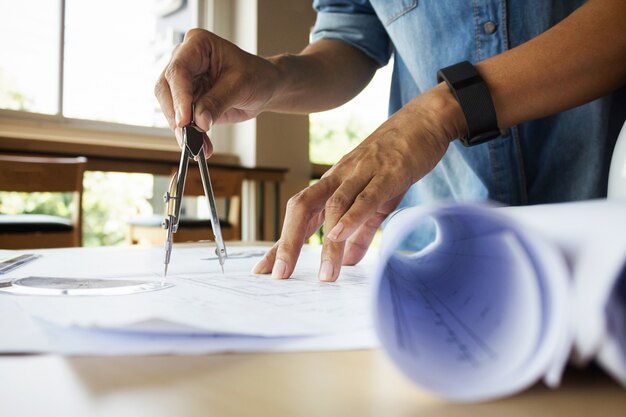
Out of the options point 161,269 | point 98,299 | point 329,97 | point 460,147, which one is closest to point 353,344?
point 98,299

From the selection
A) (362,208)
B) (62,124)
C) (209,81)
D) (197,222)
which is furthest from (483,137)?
(62,124)

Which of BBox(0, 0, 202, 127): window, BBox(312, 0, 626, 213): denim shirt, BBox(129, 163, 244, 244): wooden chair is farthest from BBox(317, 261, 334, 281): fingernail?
BBox(0, 0, 202, 127): window

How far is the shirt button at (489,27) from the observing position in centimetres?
73

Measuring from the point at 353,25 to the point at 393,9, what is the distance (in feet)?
0.40

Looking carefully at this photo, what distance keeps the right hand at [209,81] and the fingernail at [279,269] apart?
0.17m

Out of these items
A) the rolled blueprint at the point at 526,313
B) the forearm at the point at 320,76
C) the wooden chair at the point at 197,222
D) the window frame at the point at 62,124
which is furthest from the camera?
the window frame at the point at 62,124

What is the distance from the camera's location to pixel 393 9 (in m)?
0.85

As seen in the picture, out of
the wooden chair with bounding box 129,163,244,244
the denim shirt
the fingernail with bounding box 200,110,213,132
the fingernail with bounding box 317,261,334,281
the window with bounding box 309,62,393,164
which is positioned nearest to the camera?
the fingernail with bounding box 317,261,334,281

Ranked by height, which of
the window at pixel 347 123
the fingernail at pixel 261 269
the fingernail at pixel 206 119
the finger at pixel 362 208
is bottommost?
the fingernail at pixel 261 269

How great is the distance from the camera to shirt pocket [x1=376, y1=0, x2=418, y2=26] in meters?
0.82

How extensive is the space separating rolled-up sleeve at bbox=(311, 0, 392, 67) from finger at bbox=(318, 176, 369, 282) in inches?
21.3

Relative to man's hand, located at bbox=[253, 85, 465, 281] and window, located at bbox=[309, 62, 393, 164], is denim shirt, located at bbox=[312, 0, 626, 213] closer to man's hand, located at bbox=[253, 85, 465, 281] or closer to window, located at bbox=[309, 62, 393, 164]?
man's hand, located at bbox=[253, 85, 465, 281]

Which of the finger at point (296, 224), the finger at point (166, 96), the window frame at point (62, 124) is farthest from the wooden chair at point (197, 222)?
the finger at point (296, 224)

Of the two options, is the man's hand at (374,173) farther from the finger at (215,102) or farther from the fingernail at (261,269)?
the finger at (215,102)
